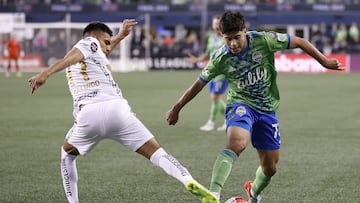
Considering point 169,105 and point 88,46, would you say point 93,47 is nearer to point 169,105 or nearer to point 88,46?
point 88,46

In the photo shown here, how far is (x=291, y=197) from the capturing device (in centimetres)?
924

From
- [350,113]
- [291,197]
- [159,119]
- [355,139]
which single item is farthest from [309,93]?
[291,197]

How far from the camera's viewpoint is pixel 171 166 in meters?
7.53

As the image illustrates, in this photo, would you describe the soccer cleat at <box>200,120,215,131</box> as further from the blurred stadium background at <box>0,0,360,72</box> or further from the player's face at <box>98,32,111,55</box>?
the blurred stadium background at <box>0,0,360,72</box>

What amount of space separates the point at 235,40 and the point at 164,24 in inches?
1536

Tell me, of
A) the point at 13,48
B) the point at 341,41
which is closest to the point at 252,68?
the point at 13,48

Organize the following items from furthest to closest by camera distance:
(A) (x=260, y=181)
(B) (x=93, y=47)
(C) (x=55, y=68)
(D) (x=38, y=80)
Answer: (A) (x=260, y=181)
(B) (x=93, y=47)
(C) (x=55, y=68)
(D) (x=38, y=80)

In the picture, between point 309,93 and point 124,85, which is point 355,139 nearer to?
point 309,93

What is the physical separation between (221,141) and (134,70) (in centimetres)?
3042

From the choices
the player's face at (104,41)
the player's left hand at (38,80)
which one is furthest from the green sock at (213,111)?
the player's left hand at (38,80)

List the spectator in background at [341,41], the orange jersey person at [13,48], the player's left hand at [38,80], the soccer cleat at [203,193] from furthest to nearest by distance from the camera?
the spectator in background at [341,41] → the orange jersey person at [13,48] → the soccer cleat at [203,193] → the player's left hand at [38,80]

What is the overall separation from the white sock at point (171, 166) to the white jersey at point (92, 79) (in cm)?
65

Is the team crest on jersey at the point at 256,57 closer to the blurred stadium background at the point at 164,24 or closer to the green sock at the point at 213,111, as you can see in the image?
the green sock at the point at 213,111

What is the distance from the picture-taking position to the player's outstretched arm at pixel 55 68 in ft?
23.0
